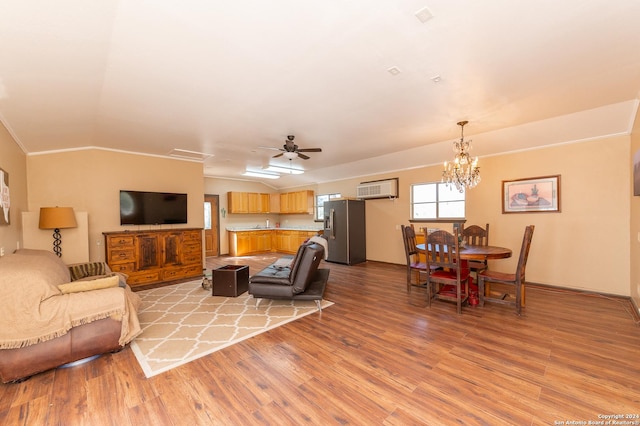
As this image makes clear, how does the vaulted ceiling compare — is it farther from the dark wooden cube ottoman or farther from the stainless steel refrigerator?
the stainless steel refrigerator

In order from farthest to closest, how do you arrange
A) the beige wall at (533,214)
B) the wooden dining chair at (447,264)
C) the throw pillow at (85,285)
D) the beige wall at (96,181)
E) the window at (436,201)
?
the window at (436,201)
the beige wall at (96,181)
the beige wall at (533,214)
the wooden dining chair at (447,264)
the throw pillow at (85,285)

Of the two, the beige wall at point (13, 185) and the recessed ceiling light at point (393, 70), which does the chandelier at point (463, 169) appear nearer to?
the recessed ceiling light at point (393, 70)

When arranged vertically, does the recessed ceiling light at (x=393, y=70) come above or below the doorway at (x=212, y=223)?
above

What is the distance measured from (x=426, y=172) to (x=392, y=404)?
17.4 feet

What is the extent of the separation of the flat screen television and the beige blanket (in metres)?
2.73

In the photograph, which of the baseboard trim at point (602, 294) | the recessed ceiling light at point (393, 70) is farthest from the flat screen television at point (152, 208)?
the baseboard trim at point (602, 294)

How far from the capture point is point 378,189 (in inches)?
271

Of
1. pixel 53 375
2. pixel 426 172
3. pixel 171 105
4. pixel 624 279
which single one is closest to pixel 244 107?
pixel 171 105

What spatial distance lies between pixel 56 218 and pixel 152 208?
58.7 inches

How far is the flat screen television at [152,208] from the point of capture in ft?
16.7

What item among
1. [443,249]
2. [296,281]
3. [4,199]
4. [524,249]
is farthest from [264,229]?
[524,249]

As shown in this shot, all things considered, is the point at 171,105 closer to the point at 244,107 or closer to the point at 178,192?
the point at 244,107

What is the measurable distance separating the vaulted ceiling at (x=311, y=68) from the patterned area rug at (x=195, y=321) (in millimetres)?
2656

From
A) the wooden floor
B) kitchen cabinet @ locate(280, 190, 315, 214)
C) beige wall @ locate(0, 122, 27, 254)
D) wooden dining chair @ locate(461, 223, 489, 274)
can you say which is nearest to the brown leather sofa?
the wooden floor
